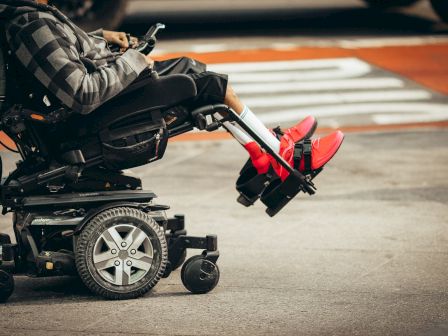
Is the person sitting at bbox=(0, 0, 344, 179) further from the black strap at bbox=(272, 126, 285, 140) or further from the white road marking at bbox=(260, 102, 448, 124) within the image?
the white road marking at bbox=(260, 102, 448, 124)

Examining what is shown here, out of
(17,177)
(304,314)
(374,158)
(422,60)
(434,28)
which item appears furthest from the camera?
(434,28)

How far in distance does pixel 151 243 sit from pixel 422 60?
34.3ft

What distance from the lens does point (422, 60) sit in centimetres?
1677

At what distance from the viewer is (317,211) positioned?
9.52 m

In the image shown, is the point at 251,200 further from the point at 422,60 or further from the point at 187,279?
the point at 422,60

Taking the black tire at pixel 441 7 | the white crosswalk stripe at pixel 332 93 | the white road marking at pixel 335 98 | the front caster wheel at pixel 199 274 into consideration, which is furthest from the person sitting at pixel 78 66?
the black tire at pixel 441 7

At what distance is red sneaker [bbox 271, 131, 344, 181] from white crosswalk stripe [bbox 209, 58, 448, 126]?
5697mm

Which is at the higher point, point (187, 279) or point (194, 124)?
point (194, 124)

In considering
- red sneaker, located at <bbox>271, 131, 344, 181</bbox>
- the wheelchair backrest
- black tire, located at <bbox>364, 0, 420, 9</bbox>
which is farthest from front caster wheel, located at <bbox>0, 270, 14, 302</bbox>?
black tire, located at <bbox>364, 0, 420, 9</bbox>

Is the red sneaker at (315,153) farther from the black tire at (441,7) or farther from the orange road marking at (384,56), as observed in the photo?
the black tire at (441,7)

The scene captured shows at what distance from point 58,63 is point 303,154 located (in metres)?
1.60

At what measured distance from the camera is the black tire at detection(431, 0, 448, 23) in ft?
61.7

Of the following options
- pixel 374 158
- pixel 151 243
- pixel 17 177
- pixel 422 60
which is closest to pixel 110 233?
pixel 151 243

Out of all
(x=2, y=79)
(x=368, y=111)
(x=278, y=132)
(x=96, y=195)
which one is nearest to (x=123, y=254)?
(x=96, y=195)
